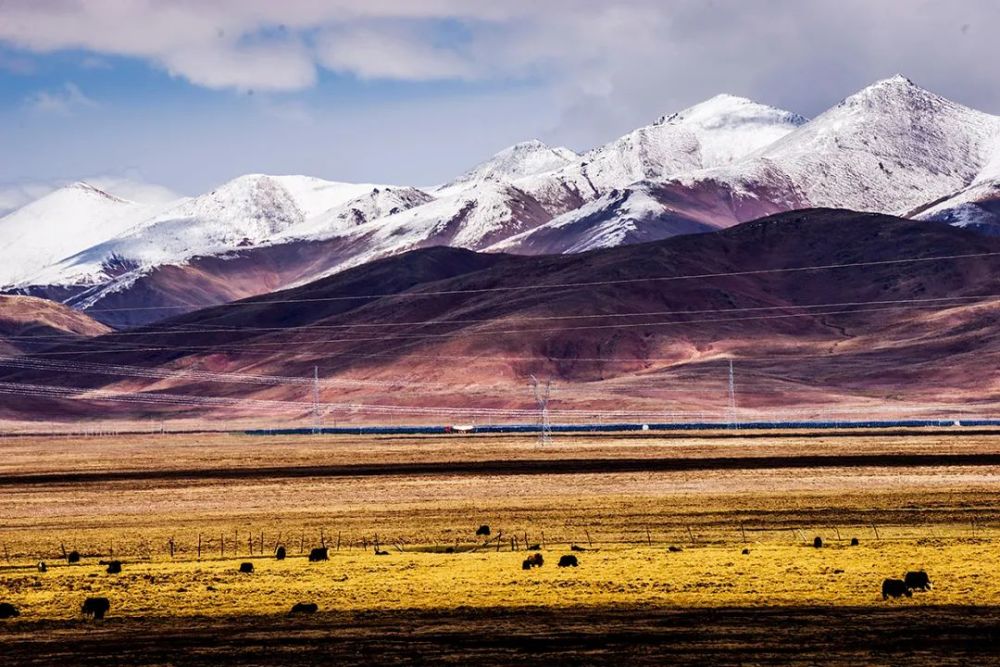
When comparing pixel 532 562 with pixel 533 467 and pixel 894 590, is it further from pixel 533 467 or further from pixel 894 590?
pixel 533 467

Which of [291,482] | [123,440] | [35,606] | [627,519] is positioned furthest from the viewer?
[123,440]

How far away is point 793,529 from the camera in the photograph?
47656 millimetres

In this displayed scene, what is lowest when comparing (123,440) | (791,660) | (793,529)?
(791,660)

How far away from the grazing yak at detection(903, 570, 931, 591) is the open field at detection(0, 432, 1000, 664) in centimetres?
60

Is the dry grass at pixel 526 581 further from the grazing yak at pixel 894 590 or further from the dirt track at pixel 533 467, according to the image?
the dirt track at pixel 533 467

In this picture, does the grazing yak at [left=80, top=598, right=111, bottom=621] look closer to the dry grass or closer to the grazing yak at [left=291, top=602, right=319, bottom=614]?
the dry grass

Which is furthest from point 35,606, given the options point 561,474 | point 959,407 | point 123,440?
point 959,407

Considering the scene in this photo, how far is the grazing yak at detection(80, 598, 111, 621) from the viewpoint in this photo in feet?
106

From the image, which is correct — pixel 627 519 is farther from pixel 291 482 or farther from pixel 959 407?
pixel 959 407

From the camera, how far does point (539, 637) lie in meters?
28.2

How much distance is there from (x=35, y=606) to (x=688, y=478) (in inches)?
1744

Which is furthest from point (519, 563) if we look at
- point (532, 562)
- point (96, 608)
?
point (96, 608)

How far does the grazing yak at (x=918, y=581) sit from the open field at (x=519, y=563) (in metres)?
0.60

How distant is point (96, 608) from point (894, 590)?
1582 cm
